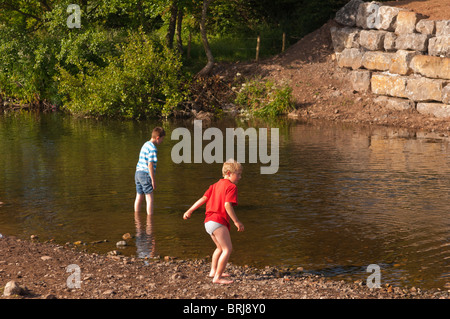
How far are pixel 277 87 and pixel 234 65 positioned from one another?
4973 millimetres

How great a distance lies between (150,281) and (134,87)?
22.4 m

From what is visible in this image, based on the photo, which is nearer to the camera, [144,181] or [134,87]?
[144,181]

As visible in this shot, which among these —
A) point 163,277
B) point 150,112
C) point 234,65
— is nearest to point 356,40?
point 234,65

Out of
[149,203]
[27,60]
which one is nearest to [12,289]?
[149,203]

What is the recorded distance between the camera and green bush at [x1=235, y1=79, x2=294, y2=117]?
1232 inches

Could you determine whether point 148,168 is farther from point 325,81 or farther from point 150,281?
point 325,81

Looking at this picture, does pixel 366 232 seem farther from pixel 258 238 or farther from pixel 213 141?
pixel 213 141

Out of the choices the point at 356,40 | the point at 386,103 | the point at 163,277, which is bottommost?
the point at 163,277

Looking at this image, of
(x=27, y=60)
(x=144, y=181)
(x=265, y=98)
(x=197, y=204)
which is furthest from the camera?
(x=27, y=60)

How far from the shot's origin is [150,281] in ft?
28.0

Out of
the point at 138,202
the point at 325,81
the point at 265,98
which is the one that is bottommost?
the point at 138,202

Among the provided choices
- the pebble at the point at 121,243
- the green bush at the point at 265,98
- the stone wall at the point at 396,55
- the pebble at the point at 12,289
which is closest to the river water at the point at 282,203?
the pebble at the point at 121,243

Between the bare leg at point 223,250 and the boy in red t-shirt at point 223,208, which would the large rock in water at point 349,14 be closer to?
the boy in red t-shirt at point 223,208

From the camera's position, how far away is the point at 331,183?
621 inches
